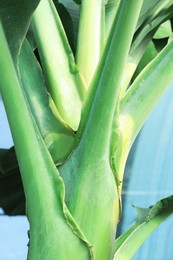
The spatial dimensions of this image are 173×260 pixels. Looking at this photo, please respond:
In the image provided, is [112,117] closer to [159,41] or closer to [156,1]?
[156,1]

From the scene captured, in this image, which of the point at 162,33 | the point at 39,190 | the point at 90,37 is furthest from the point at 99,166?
the point at 162,33

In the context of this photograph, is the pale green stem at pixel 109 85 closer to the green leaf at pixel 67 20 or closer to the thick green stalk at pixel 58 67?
the thick green stalk at pixel 58 67

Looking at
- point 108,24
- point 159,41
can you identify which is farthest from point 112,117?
point 159,41

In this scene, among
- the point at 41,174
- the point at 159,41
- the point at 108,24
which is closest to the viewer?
the point at 41,174

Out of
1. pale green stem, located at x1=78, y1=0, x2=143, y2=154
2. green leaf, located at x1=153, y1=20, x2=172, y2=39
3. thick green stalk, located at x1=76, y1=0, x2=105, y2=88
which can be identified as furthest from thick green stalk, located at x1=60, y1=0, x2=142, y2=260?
green leaf, located at x1=153, y1=20, x2=172, y2=39

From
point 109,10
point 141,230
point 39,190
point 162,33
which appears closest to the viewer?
point 39,190

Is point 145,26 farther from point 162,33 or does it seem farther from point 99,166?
point 99,166
